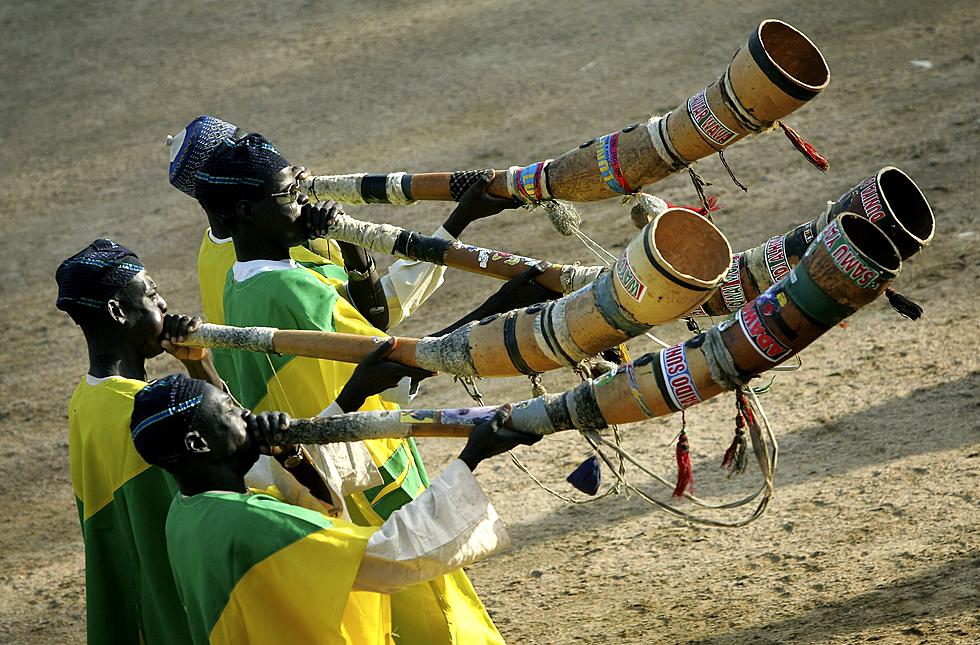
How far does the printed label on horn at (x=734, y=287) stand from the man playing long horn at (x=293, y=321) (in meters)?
1.15

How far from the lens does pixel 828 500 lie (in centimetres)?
494

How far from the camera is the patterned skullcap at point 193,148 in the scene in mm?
4762

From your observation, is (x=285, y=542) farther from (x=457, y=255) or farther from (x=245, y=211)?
(x=245, y=211)

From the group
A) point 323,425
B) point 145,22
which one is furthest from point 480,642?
point 145,22

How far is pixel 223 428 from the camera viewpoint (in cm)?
301

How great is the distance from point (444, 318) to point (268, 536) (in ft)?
15.6

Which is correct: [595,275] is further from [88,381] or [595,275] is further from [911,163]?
[911,163]

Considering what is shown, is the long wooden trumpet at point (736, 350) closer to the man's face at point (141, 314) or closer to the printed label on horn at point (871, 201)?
the printed label on horn at point (871, 201)

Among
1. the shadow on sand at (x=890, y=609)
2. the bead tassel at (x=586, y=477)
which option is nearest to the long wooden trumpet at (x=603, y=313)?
the bead tassel at (x=586, y=477)

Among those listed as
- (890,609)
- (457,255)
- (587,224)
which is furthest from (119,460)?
(587,224)

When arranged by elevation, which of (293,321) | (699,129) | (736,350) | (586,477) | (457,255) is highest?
(699,129)

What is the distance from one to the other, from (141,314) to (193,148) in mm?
1234

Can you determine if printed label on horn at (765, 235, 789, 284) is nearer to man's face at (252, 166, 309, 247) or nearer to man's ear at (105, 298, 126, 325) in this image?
man's face at (252, 166, 309, 247)

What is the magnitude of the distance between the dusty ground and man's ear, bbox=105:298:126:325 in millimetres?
2040
